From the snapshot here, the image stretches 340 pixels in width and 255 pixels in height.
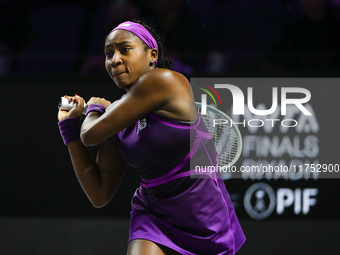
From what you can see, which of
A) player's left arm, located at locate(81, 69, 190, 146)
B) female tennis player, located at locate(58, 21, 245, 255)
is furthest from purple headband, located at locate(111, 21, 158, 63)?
player's left arm, located at locate(81, 69, 190, 146)

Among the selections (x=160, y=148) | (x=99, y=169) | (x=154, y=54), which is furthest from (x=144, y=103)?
(x=99, y=169)

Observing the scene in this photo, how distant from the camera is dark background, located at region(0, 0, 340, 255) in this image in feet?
8.94

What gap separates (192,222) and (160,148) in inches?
11.3

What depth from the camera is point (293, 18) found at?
3.10 metres

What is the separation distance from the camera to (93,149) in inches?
111

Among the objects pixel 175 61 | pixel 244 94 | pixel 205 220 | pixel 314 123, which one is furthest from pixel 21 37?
pixel 205 220

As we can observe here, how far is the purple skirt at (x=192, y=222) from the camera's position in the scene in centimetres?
150

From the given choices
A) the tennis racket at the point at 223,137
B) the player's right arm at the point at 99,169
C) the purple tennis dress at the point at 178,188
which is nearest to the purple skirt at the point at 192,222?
the purple tennis dress at the point at 178,188

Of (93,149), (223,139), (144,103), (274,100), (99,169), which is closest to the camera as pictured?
(144,103)

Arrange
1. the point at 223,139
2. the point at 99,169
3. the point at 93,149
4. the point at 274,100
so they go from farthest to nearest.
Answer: the point at 93,149
the point at 274,100
the point at 223,139
the point at 99,169

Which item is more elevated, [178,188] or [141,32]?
[141,32]

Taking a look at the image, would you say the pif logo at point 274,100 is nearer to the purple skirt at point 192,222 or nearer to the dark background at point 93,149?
the dark background at point 93,149

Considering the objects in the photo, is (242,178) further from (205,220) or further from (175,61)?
(205,220)

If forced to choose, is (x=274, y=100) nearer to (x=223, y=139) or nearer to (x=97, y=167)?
(x=223, y=139)
